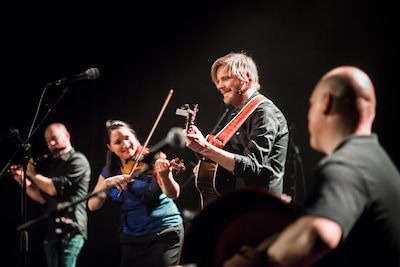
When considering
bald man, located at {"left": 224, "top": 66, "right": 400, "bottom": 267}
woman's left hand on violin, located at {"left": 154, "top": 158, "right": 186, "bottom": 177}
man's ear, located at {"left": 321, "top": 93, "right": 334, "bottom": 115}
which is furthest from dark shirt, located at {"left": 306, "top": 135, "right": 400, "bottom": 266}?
woman's left hand on violin, located at {"left": 154, "top": 158, "right": 186, "bottom": 177}

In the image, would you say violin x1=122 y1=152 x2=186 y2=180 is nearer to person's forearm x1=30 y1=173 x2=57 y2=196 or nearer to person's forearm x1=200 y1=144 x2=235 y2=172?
person's forearm x1=200 y1=144 x2=235 y2=172

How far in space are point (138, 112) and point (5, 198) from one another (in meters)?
1.59

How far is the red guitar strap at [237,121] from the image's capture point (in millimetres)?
2980

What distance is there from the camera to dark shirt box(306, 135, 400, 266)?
146 cm

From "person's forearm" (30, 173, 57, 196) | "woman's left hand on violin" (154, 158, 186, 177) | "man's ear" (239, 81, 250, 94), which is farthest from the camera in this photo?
"person's forearm" (30, 173, 57, 196)

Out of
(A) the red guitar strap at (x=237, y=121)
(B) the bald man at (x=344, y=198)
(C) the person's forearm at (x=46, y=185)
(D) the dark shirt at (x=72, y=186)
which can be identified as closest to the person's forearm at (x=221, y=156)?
(A) the red guitar strap at (x=237, y=121)

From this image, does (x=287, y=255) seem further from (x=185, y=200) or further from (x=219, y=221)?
(x=185, y=200)

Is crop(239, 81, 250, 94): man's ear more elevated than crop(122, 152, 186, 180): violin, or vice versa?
crop(239, 81, 250, 94): man's ear

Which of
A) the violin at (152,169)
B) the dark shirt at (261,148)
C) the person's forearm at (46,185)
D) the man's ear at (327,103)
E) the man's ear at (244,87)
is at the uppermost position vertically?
the man's ear at (327,103)

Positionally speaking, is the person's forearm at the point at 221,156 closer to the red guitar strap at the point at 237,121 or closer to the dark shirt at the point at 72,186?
the red guitar strap at the point at 237,121

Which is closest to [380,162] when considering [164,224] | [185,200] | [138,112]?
[164,224]

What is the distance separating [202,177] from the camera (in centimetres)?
305

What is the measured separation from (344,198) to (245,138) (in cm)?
155

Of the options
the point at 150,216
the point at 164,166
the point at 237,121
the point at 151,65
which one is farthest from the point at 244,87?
the point at 151,65
